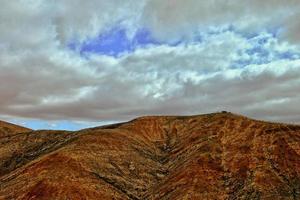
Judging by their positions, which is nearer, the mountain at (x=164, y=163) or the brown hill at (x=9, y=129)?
the mountain at (x=164, y=163)

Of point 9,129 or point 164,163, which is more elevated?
point 9,129

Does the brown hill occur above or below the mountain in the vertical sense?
above

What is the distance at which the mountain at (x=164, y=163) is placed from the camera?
88.1 meters

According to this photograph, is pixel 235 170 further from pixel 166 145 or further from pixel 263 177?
pixel 166 145

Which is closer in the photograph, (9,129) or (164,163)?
(164,163)

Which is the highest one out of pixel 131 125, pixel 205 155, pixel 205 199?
pixel 131 125

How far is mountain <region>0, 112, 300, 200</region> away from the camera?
88062 millimetres

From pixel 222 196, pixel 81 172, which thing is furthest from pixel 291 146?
pixel 81 172

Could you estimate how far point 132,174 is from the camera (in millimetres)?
99000

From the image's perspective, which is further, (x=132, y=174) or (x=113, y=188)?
(x=132, y=174)

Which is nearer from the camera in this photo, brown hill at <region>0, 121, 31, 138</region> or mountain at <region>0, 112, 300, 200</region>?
mountain at <region>0, 112, 300, 200</region>

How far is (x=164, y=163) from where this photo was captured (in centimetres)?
10806

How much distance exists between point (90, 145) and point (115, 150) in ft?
18.9

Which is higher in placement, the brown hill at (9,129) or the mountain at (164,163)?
the brown hill at (9,129)
